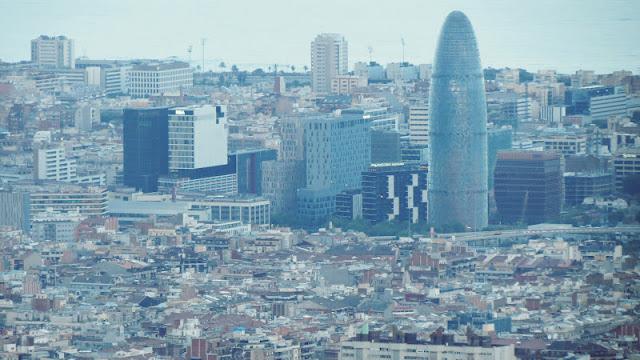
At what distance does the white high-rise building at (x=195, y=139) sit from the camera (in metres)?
46.3

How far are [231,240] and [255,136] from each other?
39.2 feet

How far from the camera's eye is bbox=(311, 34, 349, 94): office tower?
204ft

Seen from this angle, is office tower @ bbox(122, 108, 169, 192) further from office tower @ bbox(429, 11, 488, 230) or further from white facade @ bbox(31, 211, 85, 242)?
white facade @ bbox(31, 211, 85, 242)

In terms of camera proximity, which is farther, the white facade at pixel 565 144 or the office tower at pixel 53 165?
the white facade at pixel 565 144

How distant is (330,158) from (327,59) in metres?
17.8

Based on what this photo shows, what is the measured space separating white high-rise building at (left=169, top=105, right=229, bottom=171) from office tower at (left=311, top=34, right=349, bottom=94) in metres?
14.2

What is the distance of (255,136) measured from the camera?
51.5 meters

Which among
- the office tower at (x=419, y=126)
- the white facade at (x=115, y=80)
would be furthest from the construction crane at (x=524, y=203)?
the white facade at (x=115, y=80)

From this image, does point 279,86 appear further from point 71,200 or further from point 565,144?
point 71,200

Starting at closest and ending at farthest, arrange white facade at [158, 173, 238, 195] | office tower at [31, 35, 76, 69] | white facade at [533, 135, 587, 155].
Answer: white facade at [158, 173, 238, 195]
white facade at [533, 135, 587, 155]
office tower at [31, 35, 76, 69]

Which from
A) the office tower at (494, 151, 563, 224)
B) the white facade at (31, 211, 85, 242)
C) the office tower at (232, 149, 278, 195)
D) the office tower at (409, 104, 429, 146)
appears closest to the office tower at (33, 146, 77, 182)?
the office tower at (232, 149, 278, 195)

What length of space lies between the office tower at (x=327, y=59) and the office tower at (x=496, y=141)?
12.2 meters

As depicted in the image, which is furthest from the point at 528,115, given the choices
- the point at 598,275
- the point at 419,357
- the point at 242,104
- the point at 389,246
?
the point at 419,357

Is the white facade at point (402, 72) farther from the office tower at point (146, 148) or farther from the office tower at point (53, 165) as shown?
the office tower at point (146, 148)
